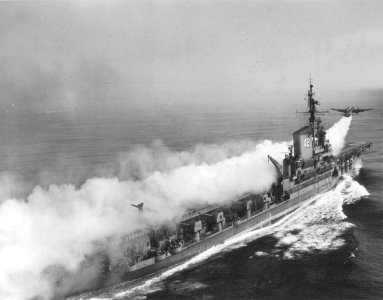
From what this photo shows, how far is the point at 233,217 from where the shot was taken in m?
34.5

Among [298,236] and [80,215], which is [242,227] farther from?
[80,215]

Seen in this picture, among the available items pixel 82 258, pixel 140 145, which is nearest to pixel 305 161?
pixel 82 258

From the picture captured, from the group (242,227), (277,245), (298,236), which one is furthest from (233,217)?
(298,236)

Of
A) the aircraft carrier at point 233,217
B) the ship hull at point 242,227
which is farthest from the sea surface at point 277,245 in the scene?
the aircraft carrier at point 233,217

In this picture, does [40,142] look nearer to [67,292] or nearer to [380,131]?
[67,292]

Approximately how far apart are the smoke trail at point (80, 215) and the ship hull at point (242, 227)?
2637mm

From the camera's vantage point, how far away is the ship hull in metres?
25.9

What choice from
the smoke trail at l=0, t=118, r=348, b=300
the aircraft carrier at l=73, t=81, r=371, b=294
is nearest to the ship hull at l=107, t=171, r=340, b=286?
the aircraft carrier at l=73, t=81, r=371, b=294

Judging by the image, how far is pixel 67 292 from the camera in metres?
23.1

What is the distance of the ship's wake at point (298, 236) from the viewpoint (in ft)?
85.5

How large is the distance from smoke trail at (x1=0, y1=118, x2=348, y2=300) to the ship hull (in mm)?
2637

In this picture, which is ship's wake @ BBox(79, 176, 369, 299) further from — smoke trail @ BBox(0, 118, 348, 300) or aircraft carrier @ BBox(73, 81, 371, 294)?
smoke trail @ BBox(0, 118, 348, 300)

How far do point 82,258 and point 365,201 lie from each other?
29.8 m

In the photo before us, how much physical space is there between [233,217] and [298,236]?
18.8ft
